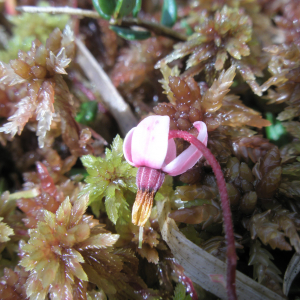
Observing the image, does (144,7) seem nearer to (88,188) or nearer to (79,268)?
(88,188)

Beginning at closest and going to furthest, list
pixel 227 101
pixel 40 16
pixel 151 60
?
pixel 227 101 → pixel 151 60 → pixel 40 16

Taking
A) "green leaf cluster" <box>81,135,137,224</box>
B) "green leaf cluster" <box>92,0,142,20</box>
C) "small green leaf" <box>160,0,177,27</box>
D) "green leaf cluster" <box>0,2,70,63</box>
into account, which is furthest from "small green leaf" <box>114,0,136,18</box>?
"green leaf cluster" <box>81,135,137,224</box>

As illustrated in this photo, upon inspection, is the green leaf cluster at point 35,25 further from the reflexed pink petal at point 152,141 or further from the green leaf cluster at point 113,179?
the reflexed pink petal at point 152,141

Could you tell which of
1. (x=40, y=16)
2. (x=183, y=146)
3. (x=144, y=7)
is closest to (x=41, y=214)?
(x=183, y=146)

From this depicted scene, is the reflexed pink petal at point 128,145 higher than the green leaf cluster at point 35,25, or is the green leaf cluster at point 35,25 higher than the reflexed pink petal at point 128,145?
the green leaf cluster at point 35,25

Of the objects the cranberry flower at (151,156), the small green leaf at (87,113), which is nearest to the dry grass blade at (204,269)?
the cranberry flower at (151,156)

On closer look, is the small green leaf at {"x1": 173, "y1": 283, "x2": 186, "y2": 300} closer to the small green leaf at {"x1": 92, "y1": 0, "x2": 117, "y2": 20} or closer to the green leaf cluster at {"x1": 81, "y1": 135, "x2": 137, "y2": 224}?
the green leaf cluster at {"x1": 81, "y1": 135, "x2": 137, "y2": 224}

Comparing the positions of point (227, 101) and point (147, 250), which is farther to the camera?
point (227, 101)
